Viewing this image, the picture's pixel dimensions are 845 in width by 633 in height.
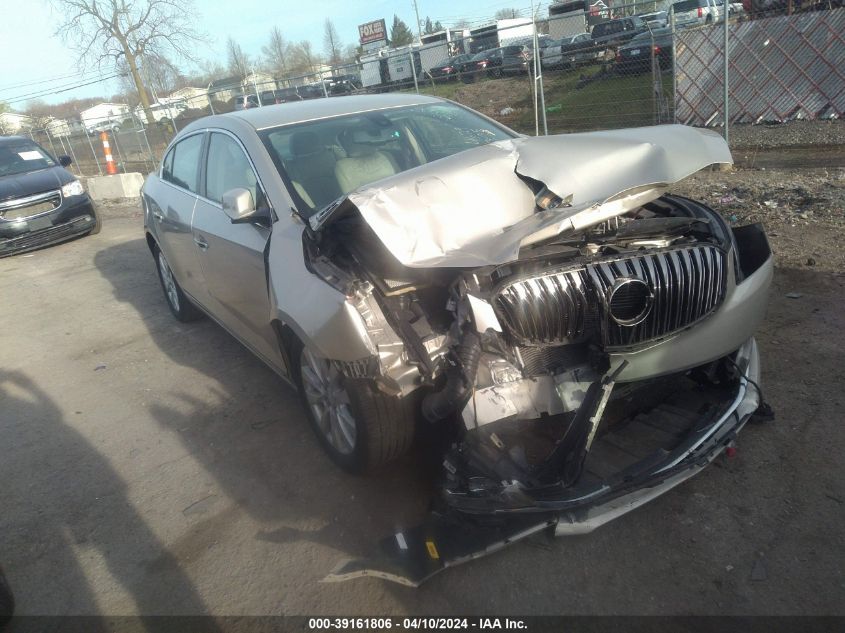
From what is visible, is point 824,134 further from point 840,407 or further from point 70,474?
point 70,474

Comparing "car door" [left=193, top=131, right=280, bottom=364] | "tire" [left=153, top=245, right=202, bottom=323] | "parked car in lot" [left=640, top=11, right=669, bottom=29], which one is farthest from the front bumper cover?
"parked car in lot" [left=640, top=11, right=669, bottom=29]

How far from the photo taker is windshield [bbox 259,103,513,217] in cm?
352

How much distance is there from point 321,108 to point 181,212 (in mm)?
1391

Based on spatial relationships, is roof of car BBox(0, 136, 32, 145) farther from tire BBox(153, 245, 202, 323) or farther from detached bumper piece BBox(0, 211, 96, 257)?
tire BBox(153, 245, 202, 323)

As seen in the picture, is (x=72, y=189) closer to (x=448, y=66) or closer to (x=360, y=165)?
(x=360, y=165)

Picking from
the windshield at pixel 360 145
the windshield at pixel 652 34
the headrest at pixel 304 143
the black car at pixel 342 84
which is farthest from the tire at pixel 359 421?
the black car at pixel 342 84

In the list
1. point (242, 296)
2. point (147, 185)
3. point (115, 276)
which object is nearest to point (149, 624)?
point (242, 296)

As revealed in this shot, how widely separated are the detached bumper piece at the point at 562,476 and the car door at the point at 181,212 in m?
2.83

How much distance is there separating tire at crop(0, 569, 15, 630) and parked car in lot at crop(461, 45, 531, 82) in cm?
1253

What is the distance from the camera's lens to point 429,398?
2.67 metres

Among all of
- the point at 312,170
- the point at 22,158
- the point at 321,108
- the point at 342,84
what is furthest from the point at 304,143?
the point at 342,84

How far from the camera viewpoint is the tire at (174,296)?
18.7ft

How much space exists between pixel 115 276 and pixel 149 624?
251 inches

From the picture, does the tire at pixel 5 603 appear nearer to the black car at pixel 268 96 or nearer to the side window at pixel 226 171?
the side window at pixel 226 171
